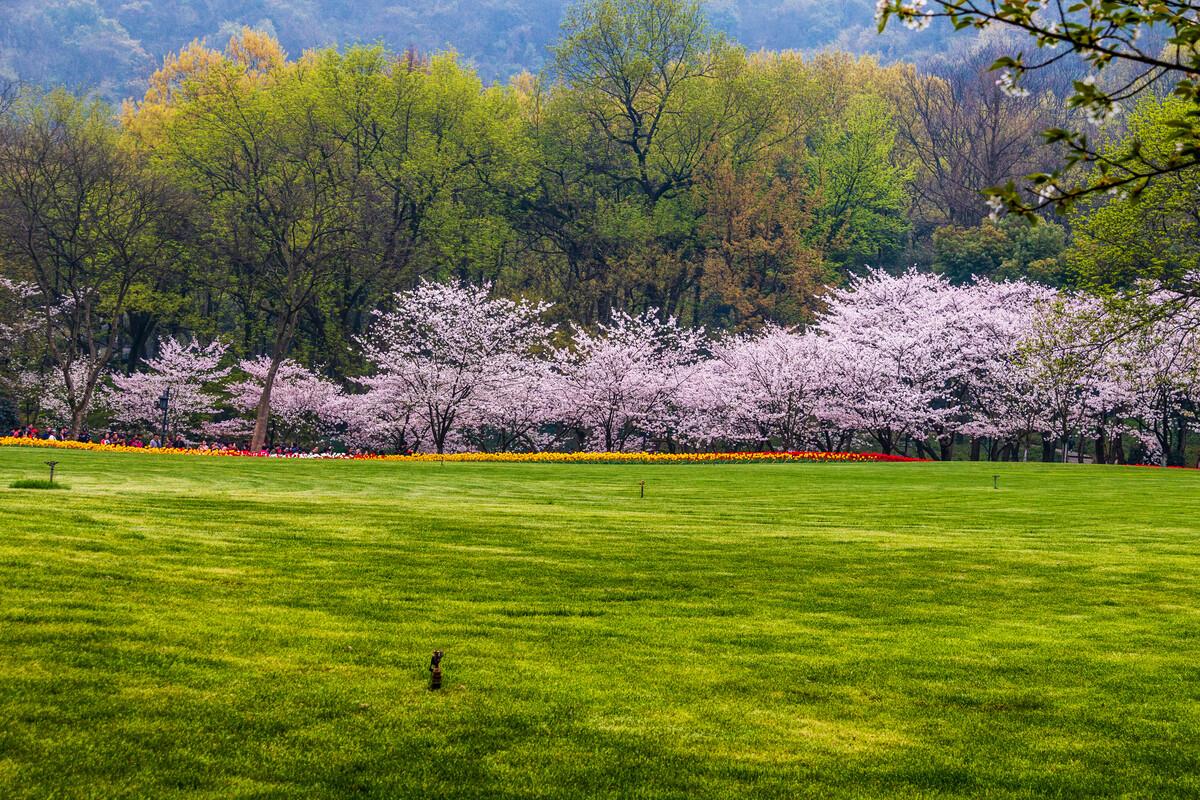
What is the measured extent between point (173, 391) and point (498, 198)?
20292 millimetres

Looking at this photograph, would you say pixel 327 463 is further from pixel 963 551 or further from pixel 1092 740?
pixel 1092 740

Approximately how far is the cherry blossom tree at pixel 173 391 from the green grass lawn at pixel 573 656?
3652 cm

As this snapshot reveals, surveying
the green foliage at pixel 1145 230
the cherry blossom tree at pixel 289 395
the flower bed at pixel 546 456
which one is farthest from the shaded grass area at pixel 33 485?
the cherry blossom tree at pixel 289 395

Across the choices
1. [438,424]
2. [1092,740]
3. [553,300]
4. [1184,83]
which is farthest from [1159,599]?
[553,300]

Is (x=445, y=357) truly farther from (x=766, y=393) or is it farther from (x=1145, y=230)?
(x=1145, y=230)

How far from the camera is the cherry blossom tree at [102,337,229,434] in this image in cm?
5006

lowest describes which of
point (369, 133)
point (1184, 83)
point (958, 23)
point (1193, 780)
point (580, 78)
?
point (1193, 780)

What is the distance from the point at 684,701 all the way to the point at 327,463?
26272mm

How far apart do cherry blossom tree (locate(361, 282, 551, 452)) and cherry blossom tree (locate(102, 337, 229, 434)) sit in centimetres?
947

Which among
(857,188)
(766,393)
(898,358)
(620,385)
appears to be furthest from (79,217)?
(857,188)

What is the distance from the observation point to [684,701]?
7055mm

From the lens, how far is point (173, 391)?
50.2m

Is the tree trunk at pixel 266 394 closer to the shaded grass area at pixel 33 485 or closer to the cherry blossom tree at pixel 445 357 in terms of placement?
the cherry blossom tree at pixel 445 357

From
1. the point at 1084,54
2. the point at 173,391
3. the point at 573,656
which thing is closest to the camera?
the point at 1084,54
